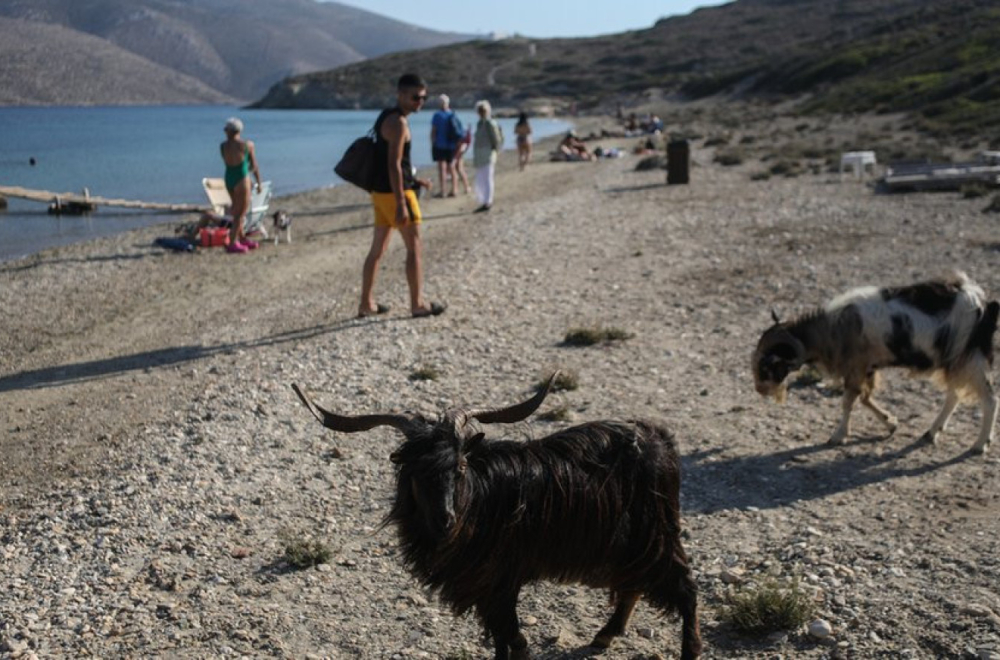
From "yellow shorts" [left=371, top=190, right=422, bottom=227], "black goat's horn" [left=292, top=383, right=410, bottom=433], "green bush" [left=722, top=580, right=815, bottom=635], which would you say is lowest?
"green bush" [left=722, top=580, right=815, bottom=635]

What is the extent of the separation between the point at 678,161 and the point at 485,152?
18.7ft

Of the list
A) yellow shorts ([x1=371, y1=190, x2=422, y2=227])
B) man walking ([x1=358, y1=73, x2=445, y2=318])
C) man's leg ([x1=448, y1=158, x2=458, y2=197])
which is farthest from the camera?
man's leg ([x1=448, y1=158, x2=458, y2=197])

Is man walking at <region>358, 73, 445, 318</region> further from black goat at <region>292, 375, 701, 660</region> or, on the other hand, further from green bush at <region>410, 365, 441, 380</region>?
black goat at <region>292, 375, 701, 660</region>

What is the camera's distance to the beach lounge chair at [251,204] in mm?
18531

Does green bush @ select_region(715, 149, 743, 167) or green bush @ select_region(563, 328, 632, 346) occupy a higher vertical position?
green bush @ select_region(715, 149, 743, 167)

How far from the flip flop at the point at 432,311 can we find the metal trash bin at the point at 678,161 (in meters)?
13.4

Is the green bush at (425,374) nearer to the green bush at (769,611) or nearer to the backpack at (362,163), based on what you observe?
the backpack at (362,163)

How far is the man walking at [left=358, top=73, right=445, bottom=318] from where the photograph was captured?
33.4 feet

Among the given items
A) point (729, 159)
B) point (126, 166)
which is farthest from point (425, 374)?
point (126, 166)

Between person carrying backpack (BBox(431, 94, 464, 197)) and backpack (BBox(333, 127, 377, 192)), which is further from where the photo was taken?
person carrying backpack (BBox(431, 94, 464, 197))

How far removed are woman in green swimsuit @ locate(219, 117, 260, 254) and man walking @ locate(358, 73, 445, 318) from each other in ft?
19.5

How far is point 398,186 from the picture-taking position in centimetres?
1040

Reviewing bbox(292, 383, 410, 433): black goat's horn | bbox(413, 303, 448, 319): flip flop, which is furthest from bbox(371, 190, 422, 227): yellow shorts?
bbox(292, 383, 410, 433): black goat's horn

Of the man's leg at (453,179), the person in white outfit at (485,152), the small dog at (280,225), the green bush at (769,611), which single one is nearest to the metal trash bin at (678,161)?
the person in white outfit at (485,152)
